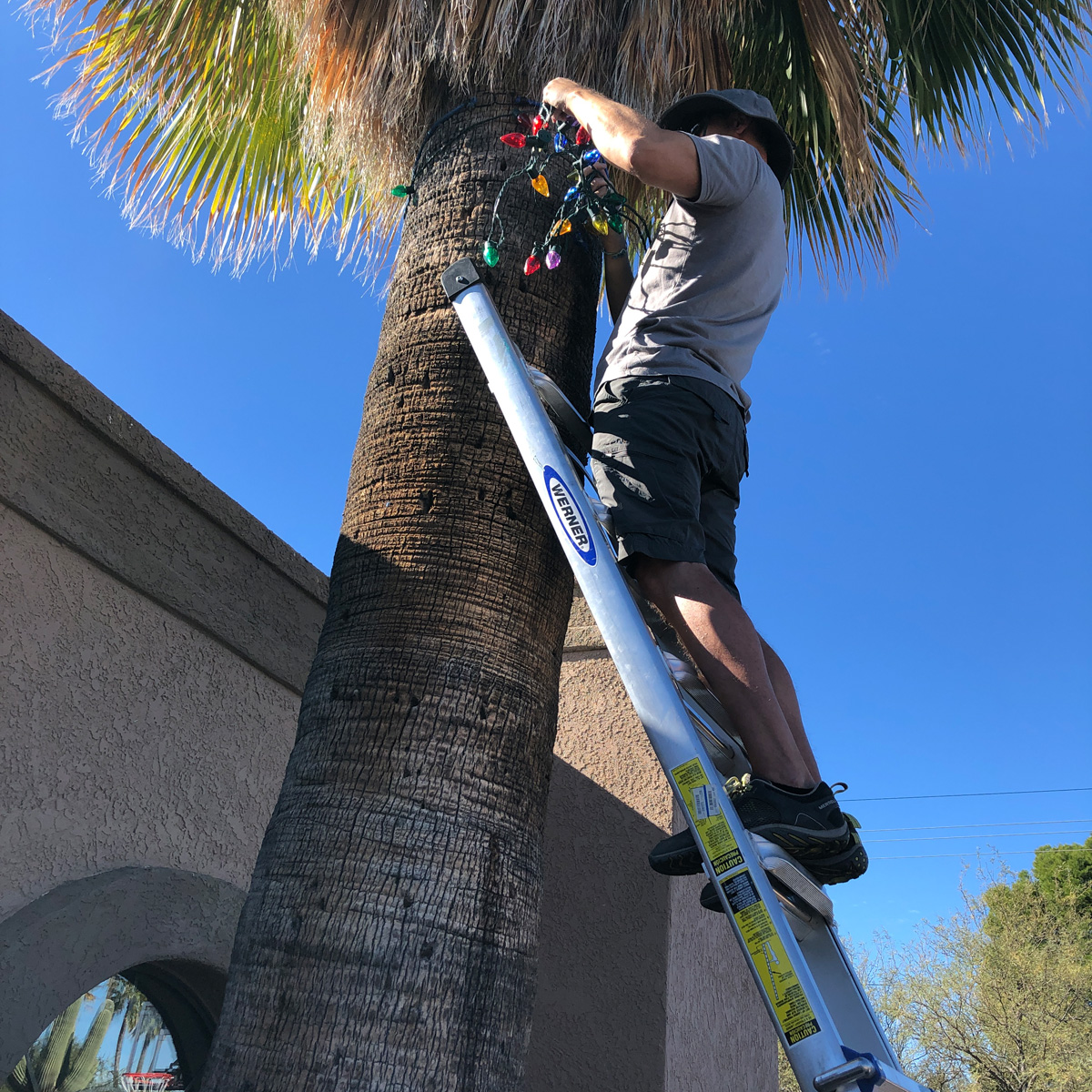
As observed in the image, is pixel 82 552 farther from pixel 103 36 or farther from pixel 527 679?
pixel 103 36

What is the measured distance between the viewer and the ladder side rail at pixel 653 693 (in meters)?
1.57

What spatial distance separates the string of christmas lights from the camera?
8.13 feet

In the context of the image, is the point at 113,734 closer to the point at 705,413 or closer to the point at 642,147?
the point at 705,413

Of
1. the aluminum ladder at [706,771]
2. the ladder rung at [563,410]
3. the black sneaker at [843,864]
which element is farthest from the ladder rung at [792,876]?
the ladder rung at [563,410]

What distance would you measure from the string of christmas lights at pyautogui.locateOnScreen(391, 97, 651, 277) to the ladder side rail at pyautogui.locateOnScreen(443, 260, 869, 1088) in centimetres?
23

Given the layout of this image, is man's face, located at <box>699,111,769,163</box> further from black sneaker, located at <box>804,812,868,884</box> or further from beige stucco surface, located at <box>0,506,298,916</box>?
beige stucco surface, located at <box>0,506,298,916</box>

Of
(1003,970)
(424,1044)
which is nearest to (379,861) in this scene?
(424,1044)

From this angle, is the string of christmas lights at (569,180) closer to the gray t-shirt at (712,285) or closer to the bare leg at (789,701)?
the gray t-shirt at (712,285)

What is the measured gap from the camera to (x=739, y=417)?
2.48 m

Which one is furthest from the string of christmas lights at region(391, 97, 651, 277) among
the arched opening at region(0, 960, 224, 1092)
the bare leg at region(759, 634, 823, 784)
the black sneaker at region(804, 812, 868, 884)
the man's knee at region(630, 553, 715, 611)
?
the arched opening at region(0, 960, 224, 1092)

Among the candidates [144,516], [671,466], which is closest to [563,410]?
[671,466]

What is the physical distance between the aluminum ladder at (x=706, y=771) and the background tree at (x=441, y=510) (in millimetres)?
105

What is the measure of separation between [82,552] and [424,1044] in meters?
2.25

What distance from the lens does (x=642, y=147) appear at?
7.14 ft
